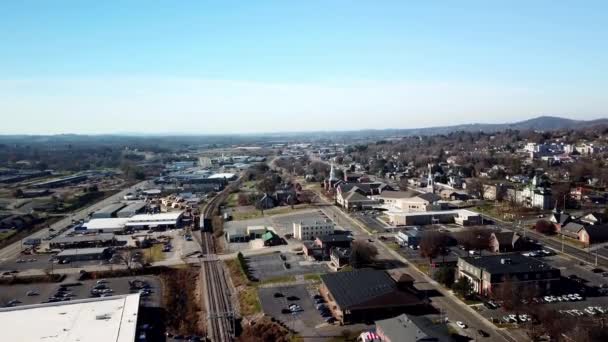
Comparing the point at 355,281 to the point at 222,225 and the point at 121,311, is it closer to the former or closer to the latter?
the point at 121,311

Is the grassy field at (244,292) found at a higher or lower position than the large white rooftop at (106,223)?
lower

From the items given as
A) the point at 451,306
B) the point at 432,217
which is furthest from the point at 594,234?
the point at 451,306

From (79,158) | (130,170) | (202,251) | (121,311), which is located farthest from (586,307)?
(79,158)

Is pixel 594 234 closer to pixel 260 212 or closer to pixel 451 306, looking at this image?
pixel 451 306

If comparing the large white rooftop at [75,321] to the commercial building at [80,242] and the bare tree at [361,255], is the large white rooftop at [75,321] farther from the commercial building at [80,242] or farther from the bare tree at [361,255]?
the commercial building at [80,242]

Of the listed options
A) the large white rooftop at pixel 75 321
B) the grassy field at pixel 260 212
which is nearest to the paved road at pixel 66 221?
the grassy field at pixel 260 212

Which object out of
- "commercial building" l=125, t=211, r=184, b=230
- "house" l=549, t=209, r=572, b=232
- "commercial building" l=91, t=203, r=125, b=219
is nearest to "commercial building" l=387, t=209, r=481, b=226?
"house" l=549, t=209, r=572, b=232

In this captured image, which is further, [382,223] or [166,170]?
[166,170]
